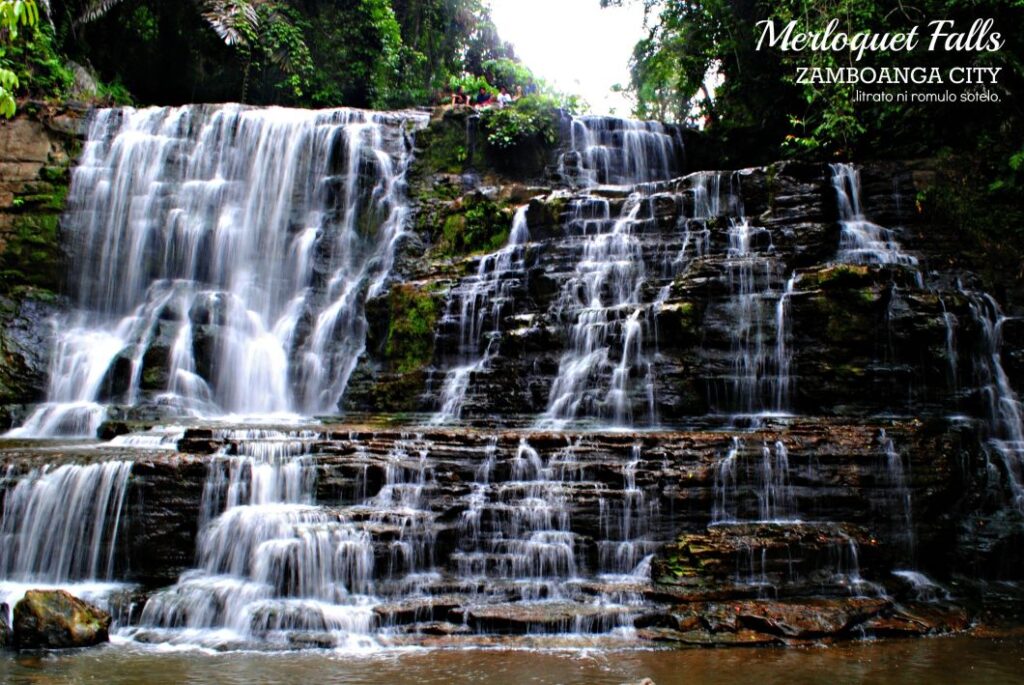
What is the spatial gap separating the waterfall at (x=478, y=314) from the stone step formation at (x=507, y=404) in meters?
0.07

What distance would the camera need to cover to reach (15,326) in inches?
585

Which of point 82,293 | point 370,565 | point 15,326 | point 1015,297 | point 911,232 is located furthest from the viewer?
point 82,293

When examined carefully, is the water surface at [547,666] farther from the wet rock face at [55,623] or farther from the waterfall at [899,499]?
the waterfall at [899,499]

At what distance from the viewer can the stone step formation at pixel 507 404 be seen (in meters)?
8.04

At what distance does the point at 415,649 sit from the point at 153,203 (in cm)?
1346

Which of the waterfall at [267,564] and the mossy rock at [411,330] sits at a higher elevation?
the mossy rock at [411,330]

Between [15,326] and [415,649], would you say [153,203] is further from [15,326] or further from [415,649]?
[415,649]

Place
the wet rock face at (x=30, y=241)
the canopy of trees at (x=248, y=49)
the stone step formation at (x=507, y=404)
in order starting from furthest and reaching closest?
1. the canopy of trees at (x=248, y=49)
2. the wet rock face at (x=30, y=241)
3. the stone step formation at (x=507, y=404)

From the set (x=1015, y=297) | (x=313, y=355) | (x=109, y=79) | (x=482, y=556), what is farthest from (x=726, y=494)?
(x=109, y=79)

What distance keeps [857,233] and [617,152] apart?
7014mm

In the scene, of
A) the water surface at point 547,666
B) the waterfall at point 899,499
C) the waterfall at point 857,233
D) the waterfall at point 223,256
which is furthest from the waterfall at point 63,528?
the waterfall at point 857,233

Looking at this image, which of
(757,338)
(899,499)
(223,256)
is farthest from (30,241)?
(899,499)

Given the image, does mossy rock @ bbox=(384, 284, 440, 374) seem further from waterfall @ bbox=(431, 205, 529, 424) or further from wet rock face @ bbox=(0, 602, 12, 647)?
wet rock face @ bbox=(0, 602, 12, 647)

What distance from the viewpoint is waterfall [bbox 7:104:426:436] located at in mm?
14422
